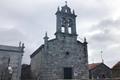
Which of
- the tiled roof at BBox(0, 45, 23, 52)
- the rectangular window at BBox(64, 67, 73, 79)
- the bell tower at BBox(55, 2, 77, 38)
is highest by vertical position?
the bell tower at BBox(55, 2, 77, 38)

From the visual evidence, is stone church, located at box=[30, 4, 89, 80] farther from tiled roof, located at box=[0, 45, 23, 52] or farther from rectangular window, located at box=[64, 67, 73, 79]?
tiled roof, located at box=[0, 45, 23, 52]

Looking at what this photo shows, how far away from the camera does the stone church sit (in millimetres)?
21047

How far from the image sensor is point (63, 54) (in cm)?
2234

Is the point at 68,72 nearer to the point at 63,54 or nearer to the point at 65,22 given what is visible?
the point at 63,54

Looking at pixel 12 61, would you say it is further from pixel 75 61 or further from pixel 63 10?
pixel 63 10

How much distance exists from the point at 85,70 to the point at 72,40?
509 centimetres

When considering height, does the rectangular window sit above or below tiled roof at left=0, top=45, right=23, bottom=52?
below

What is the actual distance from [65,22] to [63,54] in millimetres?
5250

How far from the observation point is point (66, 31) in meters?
23.5

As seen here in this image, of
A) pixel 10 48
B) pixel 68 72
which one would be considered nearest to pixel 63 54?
pixel 68 72

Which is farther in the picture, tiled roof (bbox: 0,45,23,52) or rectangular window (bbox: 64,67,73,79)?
rectangular window (bbox: 64,67,73,79)

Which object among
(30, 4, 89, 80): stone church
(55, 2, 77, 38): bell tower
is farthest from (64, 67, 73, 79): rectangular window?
(55, 2, 77, 38): bell tower

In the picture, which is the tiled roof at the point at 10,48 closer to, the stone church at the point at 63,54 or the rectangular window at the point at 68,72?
the stone church at the point at 63,54

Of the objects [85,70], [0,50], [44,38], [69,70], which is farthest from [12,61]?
[85,70]
